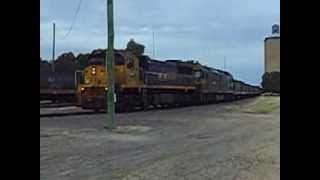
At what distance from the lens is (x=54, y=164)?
1124 cm

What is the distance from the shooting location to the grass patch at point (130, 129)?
19033 mm

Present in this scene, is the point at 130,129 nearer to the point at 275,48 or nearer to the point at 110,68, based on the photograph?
the point at 110,68

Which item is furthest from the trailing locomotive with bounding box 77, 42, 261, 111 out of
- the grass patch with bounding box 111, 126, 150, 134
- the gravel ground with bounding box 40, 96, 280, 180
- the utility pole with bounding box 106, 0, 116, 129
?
the utility pole with bounding box 106, 0, 116, 129

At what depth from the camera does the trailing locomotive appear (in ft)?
104

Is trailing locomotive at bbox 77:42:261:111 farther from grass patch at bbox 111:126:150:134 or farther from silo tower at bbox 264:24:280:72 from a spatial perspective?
silo tower at bbox 264:24:280:72

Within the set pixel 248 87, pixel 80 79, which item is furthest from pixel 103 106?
pixel 248 87

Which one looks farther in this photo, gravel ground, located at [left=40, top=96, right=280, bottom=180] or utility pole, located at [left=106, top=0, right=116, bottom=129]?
utility pole, located at [left=106, top=0, right=116, bottom=129]

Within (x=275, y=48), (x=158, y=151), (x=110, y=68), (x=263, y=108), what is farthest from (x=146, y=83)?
(x=275, y=48)

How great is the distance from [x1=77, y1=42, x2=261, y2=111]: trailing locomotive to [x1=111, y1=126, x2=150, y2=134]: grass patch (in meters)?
9.58

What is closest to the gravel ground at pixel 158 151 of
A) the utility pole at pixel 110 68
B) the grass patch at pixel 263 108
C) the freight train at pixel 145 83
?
the utility pole at pixel 110 68

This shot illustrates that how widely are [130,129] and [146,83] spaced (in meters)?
14.7

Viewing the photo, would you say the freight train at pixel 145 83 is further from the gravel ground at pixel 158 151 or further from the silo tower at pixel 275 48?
the silo tower at pixel 275 48

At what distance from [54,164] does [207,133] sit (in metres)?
8.86
